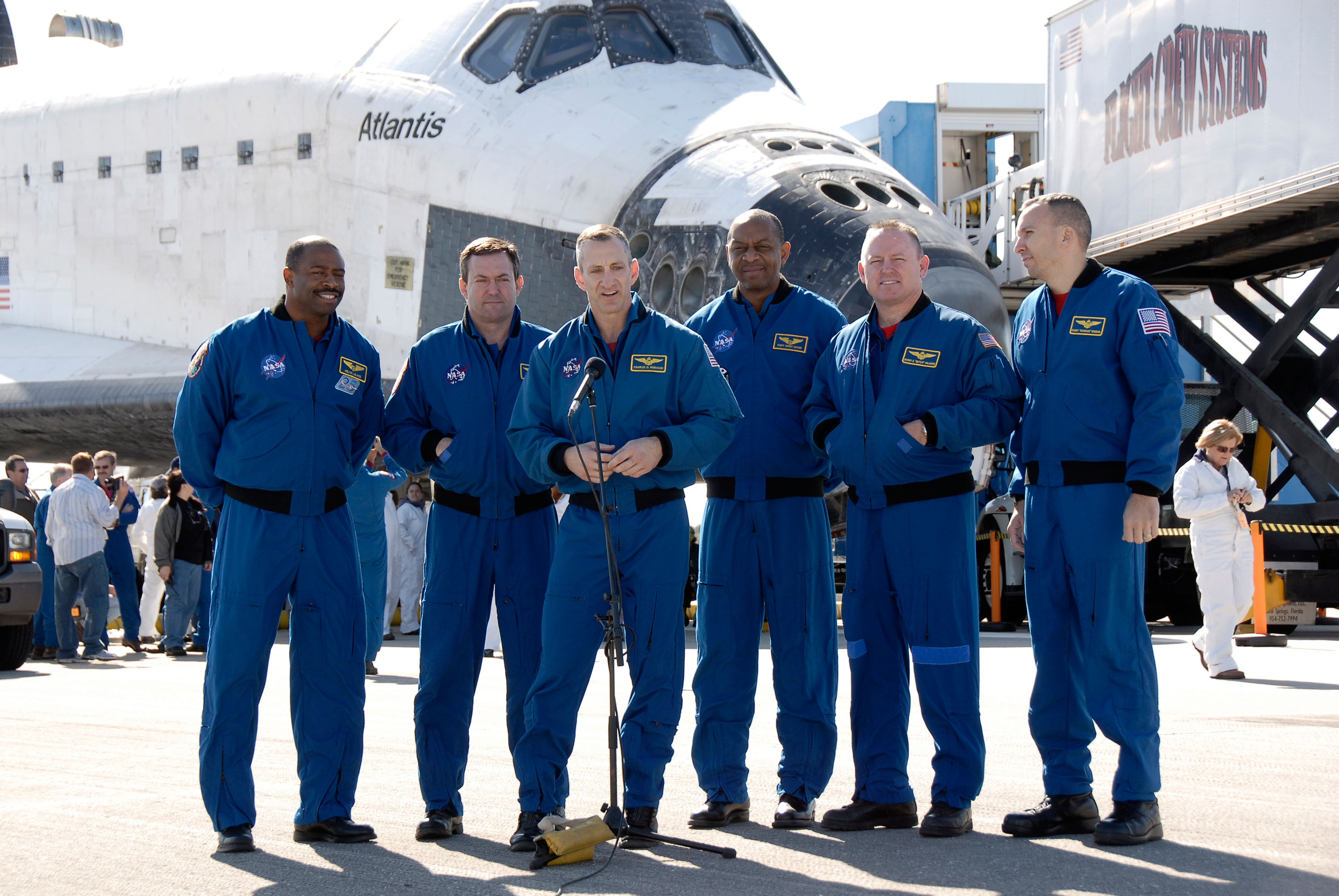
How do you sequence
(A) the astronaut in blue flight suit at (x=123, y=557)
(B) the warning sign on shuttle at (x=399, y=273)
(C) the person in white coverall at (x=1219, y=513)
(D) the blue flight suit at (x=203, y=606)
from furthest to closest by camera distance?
(D) the blue flight suit at (x=203, y=606) → (A) the astronaut in blue flight suit at (x=123, y=557) → (B) the warning sign on shuttle at (x=399, y=273) → (C) the person in white coverall at (x=1219, y=513)

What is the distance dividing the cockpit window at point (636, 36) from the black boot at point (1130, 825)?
27.4ft

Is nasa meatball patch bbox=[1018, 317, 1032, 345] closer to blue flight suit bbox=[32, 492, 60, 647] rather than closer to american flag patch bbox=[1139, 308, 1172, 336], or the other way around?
american flag patch bbox=[1139, 308, 1172, 336]

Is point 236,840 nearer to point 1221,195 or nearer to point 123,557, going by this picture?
point 123,557

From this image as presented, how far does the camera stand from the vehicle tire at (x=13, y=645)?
33.1ft

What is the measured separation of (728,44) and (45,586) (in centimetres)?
759

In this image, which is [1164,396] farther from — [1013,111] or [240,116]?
[1013,111]

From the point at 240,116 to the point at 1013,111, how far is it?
13613mm

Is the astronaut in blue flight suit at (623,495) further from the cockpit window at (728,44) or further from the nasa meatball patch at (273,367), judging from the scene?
the cockpit window at (728,44)

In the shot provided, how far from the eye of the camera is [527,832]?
12.6 feet

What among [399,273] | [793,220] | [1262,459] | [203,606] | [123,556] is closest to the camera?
[793,220]

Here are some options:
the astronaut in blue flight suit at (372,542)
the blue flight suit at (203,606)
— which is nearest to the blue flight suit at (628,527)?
the astronaut in blue flight suit at (372,542)

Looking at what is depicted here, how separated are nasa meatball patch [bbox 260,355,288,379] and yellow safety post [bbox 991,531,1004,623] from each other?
9.83 meters

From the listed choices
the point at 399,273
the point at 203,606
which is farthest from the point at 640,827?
the point at 203,606

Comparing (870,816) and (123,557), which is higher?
(123,557)
